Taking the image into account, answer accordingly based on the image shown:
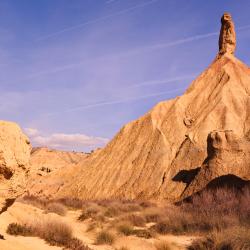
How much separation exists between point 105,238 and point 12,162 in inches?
248

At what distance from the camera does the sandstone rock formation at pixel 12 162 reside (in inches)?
305

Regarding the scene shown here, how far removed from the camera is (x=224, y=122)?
37656 mm

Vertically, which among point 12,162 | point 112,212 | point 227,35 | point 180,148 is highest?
point 227,35

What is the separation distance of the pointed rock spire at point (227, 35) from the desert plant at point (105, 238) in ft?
122

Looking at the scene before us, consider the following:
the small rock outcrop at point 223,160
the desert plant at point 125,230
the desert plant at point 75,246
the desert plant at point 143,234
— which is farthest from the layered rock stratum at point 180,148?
the desert plant at point 75,246

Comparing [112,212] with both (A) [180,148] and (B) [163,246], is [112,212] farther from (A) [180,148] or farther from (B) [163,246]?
(A) [180,148]

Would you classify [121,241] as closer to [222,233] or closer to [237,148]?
[222,233]

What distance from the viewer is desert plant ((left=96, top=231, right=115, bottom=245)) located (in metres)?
13.0

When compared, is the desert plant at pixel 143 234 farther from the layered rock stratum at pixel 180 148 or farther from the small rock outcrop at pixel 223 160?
the small rock outcrop at pixel 223 160

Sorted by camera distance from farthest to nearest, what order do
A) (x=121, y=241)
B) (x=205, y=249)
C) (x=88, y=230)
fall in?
1. (x=88, y=230)
2. (x=121, y=241)
3. (x=205, y=249)

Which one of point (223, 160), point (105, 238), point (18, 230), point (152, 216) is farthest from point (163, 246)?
point (223, 160)

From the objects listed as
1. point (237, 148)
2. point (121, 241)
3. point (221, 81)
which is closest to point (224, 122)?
point (221, 81)

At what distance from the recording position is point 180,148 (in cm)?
3603

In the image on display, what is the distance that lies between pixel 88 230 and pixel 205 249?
20.2ft
